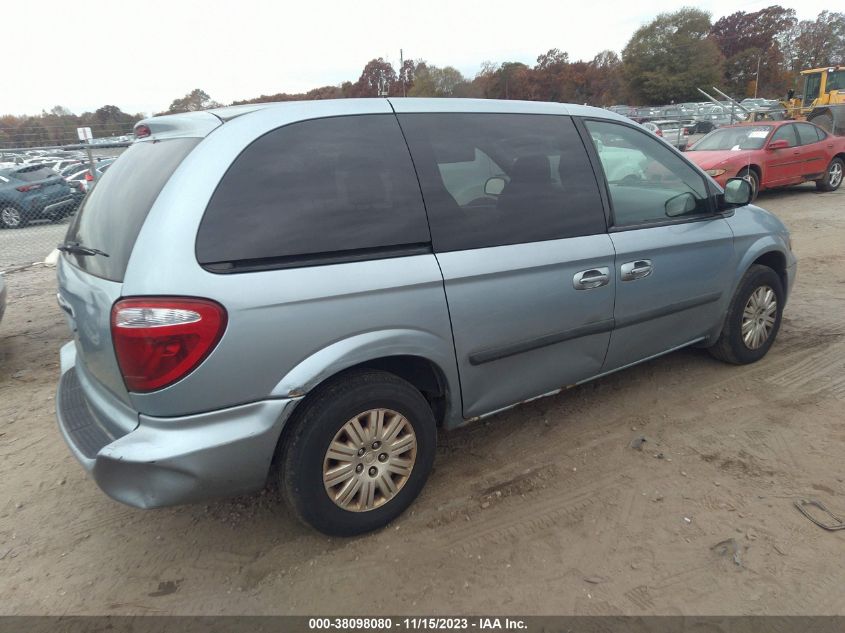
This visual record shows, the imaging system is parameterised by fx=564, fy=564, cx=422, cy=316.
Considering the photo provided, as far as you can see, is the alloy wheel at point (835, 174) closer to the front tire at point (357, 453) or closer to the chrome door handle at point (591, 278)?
the chrome door handle at point (591, 278)

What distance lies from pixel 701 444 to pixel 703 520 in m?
0.68

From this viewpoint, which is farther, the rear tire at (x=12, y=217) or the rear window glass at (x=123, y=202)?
the rear tire at (x=12, y=217)

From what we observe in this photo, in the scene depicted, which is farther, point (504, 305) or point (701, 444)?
point (701, 444)

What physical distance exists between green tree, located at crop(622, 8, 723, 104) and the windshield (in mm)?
55925

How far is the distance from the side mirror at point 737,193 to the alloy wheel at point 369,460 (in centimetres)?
260

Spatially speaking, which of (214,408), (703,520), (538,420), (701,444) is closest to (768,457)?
(701,444)

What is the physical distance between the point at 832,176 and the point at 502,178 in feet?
42.9

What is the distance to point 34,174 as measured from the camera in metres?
14.0

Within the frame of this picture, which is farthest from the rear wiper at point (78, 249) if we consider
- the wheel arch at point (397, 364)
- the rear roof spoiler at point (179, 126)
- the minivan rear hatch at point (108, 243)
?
the wheel arch at point (397, 364)

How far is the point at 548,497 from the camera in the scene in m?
2.78

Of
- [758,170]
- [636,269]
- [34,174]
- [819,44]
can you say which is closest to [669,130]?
[758,170]

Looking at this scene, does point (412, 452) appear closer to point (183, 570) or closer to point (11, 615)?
point (183, 570)

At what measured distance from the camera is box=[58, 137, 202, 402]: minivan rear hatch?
2098mm

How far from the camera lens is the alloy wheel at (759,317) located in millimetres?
3900
